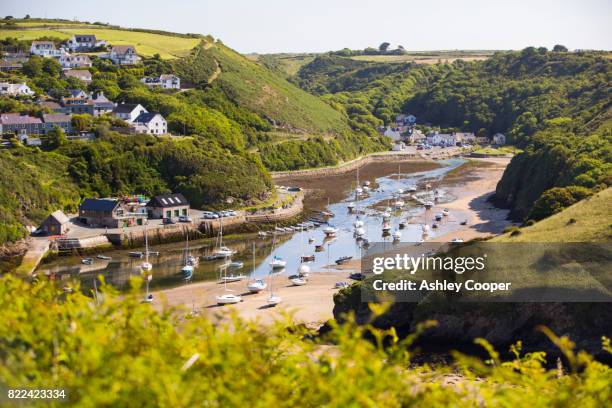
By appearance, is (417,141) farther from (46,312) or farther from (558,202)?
(46,312)

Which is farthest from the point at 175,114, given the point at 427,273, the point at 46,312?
the point at 46,312

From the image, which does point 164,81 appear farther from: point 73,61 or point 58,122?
point 58,122

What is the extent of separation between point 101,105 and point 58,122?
9.70 meters

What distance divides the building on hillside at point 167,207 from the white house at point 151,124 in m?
17.4

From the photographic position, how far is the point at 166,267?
4941 centimetres

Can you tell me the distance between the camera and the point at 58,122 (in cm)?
7431

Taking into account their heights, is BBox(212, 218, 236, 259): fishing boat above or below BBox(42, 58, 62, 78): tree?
below

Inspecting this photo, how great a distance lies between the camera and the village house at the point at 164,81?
9981 centimetres

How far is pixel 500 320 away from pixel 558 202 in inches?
892

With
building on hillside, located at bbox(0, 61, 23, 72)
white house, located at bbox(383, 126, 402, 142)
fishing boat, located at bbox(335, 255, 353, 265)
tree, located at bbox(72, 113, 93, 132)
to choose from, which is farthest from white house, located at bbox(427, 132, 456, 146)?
fishing boat, located at bbox(335, 255, 353, 265)

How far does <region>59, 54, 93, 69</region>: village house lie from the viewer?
98938mm

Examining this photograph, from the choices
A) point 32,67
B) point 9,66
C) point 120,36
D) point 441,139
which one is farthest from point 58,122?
point 441,139

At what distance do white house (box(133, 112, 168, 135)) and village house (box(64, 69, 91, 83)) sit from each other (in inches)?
669

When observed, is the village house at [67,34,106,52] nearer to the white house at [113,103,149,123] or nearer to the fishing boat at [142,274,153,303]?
the white house at [113,103,149,123]
